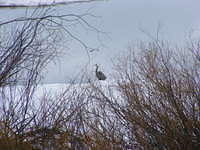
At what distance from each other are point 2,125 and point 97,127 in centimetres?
132

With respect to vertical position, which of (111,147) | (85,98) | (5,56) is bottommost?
(111,147)

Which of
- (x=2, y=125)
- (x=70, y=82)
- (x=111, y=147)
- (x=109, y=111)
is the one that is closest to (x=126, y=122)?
(x=109, y=111)

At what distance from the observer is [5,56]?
12.6ft

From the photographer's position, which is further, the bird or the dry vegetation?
the bird

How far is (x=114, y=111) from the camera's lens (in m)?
5.17

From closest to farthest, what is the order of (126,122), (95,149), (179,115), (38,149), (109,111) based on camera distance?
(95,149) < (38,149) < (179,115) < (126,122) < (109,111)

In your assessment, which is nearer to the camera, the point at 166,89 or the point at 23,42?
the point at 23,42

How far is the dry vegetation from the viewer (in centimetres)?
420

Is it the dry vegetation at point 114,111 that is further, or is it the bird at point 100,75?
the bird at point 100,75

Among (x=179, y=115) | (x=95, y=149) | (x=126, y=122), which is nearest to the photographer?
(x=95, y=149)

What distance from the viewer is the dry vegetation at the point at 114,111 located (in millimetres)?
4199

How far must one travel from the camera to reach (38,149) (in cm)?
419

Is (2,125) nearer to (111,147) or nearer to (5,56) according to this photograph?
(5,56)

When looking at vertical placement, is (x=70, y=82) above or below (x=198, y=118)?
above
